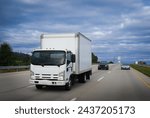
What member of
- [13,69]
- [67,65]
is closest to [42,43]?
[67,65]

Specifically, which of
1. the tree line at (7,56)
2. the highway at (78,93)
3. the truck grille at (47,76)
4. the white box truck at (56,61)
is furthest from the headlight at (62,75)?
the tree line at (7,56)

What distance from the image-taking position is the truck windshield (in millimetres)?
16609

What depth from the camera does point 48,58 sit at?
16.8 meters

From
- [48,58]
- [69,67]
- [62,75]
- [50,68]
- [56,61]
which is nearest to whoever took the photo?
[62,75]

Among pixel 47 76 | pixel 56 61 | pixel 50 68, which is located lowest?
pixel 47 76

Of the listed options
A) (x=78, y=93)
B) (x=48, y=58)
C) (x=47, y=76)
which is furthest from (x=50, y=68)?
(x=78, y=93)

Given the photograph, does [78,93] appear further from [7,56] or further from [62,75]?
[7,56]

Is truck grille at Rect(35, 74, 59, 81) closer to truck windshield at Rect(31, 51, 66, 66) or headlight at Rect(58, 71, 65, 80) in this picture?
headlight at Rect(58, 71, 65, 80)

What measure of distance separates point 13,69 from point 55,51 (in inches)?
1107

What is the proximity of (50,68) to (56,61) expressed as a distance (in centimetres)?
54

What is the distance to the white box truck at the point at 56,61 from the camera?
53.6ft

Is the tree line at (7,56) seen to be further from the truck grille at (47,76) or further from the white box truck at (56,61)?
the truck grille at (47,76)

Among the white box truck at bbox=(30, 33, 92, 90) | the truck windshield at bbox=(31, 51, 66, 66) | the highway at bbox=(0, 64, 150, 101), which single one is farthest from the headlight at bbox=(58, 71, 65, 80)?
the highway at bbox=(0, 64, 150, 101)

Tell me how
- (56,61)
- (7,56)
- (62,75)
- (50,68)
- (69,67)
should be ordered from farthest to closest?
(7,56)
(69,67)
(56,61)
(50,68)
(62,75)
